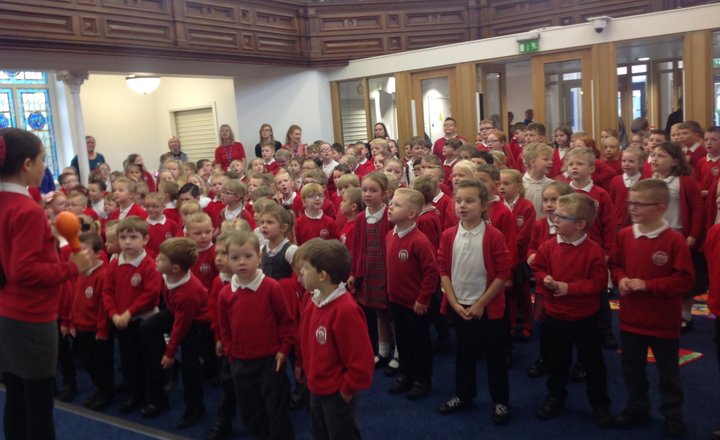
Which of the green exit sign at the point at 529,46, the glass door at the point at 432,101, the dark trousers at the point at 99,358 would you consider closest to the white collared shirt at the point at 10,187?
the dark trousers at the point at 99,358

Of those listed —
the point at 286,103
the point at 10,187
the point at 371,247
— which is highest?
the point at 286,103

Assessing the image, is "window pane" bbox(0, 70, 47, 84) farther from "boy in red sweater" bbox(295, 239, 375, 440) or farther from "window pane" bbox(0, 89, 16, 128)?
"boy in red sweater" bbox(295, 239, 375, 440)

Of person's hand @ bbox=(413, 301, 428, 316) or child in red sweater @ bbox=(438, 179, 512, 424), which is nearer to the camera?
child in red sweater @ bbox=(438, 179, 512, 424)

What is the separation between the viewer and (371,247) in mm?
3914

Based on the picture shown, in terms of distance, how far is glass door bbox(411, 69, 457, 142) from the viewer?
9664 mm

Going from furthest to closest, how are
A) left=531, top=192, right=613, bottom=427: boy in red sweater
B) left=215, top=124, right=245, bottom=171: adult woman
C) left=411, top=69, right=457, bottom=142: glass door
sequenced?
1. left=411, top=69, right=457, bottom=142: glass door
2. left=215, top=124, right=245, bottom=171: adult woman
3. left=531, top=192, right=613, bottom=427: boy in red sweater

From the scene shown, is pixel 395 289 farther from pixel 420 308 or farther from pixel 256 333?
pixel 256 333

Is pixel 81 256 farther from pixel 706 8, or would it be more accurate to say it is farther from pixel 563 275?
pixel 706 8

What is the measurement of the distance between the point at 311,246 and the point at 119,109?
463 inches

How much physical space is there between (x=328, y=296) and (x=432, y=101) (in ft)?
25.8

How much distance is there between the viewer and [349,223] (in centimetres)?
434

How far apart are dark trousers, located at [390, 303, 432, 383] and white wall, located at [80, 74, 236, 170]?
905 cm

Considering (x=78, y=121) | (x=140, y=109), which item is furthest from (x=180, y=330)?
(x=140, y=109)

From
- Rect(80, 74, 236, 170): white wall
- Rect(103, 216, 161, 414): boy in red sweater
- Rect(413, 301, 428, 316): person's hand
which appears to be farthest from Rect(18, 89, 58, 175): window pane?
Rect(413, 301, 428, 316): person's hand
